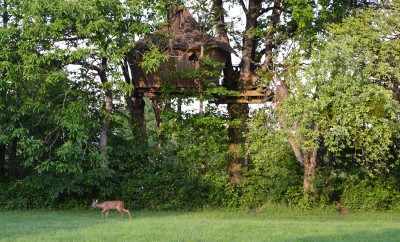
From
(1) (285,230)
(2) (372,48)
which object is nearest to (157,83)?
(2) (372,48)

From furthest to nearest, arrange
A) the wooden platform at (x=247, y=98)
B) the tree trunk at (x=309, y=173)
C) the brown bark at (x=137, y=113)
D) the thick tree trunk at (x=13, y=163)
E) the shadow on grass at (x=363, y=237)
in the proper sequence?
1. the thick tree trunk at (x=13, y=163)
2. the brown bark at (x=137, y=113)
3. the wooden platform at (x=247, y=98)
4. the tree trunk at (x=309, y=173)
5. the shadow on grass at (x=363, y=237)

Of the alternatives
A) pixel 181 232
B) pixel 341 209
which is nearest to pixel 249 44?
pixel 341 209

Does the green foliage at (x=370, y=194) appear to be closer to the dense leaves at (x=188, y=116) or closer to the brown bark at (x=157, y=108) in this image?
the dense leaves at (x=188, y=116)

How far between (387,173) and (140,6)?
11540mm

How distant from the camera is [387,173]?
2638 centimetres

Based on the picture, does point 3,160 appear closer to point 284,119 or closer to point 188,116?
point 188,116

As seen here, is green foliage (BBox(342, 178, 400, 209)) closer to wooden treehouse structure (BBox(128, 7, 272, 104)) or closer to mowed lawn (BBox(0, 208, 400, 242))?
wooden treehouse structure (BBox(128, 7, 272, 104))

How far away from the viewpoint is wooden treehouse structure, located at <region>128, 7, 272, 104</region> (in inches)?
1014

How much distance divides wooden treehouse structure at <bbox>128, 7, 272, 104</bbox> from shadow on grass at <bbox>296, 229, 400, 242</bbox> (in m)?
11.0

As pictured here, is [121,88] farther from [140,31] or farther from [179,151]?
[179,151]

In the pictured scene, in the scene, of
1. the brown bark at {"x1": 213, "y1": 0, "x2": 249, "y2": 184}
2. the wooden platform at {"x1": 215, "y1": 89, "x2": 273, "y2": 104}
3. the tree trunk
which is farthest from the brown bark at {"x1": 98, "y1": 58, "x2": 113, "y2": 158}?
the tree trunk

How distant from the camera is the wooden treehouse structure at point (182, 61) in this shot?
1014 inches

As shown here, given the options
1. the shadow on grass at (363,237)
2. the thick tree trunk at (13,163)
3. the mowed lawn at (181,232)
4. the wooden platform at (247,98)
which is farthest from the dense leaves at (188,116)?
the shadow on grass at (363,237)

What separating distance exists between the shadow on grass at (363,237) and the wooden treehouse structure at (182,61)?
1098 cm
